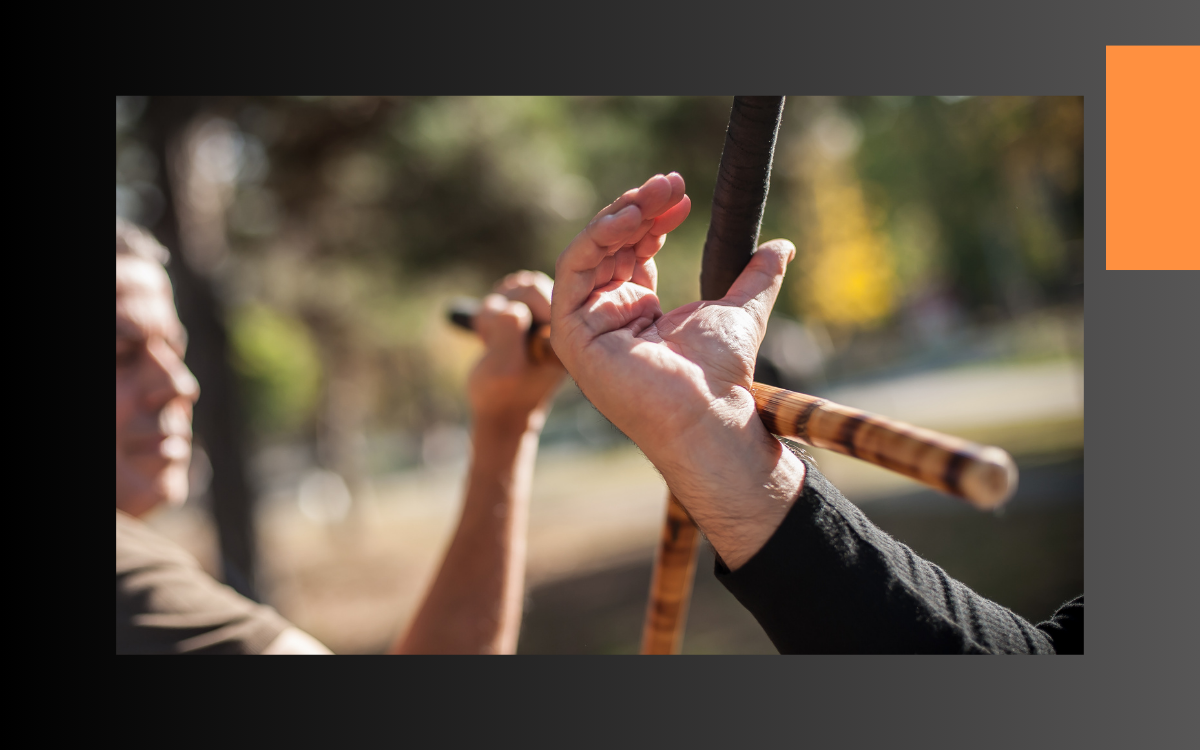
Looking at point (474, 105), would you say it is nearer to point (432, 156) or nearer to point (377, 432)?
point (432, 156)

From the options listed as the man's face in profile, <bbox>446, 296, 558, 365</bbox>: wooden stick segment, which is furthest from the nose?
<bbox>446, 296, 558, 365</bbox>: wooden stick segment

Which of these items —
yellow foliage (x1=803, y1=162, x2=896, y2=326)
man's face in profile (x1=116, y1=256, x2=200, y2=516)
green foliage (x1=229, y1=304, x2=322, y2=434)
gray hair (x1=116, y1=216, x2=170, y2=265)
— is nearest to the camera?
man's face in profile (x1=116, y1=256, x2=200, y2=516)

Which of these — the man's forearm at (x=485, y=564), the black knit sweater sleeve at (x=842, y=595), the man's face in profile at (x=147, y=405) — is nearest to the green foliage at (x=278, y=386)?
the man's face in profile at (x=147, y=405)

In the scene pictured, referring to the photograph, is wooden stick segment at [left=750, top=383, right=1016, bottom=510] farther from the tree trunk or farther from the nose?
the tree trunk

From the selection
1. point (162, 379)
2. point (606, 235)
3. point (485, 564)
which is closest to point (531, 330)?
point (485, 564)

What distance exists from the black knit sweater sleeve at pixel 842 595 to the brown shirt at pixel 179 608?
860mm

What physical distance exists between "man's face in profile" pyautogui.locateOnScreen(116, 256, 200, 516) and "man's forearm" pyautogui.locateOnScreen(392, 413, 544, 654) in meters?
0.59

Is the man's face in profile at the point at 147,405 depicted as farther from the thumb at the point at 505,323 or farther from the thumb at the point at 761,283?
the thumb at the point at 761,283

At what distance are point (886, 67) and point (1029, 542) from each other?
15.0ft

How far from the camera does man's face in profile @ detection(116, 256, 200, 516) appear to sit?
1.51 meters

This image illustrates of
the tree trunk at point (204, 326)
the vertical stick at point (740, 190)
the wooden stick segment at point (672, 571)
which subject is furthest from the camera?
the tree trunk at point (204, 326)

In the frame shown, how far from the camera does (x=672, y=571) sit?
4.06ft

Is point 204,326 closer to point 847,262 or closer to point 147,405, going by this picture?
point 147,405

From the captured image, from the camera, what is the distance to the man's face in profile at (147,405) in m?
1.51
